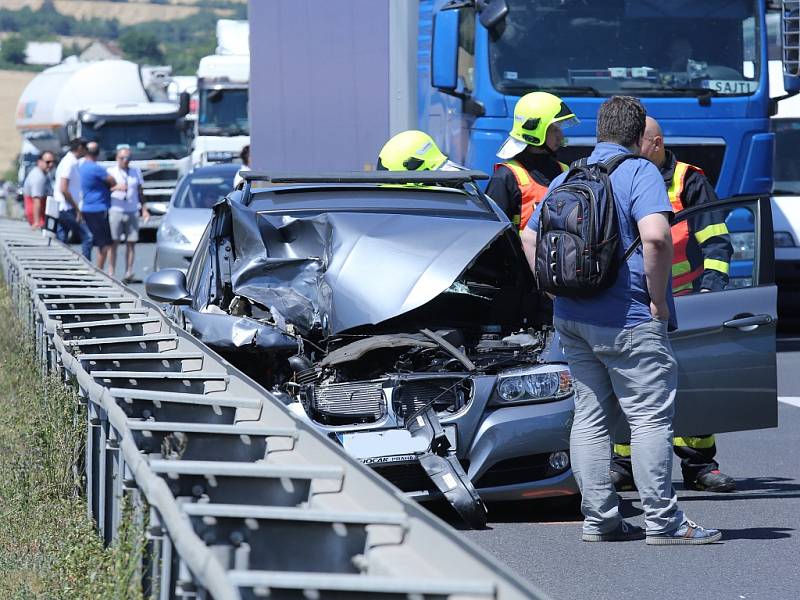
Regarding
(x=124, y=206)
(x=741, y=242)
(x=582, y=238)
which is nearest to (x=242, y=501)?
(x=582, y=238)

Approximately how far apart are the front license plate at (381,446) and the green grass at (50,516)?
1.16 m

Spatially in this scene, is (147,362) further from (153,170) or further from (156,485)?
(153,170)

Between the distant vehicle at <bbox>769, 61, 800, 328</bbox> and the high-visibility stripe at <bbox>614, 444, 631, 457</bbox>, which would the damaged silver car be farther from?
the distant vehicle at <bbox>769, 61, 800, 328</bbox>

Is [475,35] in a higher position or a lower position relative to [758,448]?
higher

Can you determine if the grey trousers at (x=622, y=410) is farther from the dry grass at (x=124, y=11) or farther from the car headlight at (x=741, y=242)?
the dry grass at (x=124, y=11)

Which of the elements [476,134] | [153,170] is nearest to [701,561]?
[476,134]

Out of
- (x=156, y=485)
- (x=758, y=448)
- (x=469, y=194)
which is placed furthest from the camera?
(x=758, y=448)

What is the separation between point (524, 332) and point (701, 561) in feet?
6.50

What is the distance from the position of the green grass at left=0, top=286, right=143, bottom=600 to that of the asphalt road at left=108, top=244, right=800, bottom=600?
5.59 feet

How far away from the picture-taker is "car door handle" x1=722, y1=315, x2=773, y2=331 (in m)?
7.06

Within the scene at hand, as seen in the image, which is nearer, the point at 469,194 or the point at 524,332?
the point at 524,332

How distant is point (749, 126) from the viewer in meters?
12.4

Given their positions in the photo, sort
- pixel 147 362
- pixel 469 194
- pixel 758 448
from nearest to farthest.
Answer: pixel 147 362 < pixel 469 194 < pixel 758 448

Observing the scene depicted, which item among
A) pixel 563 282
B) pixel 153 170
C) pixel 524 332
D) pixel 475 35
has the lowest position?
pixel 153 170
